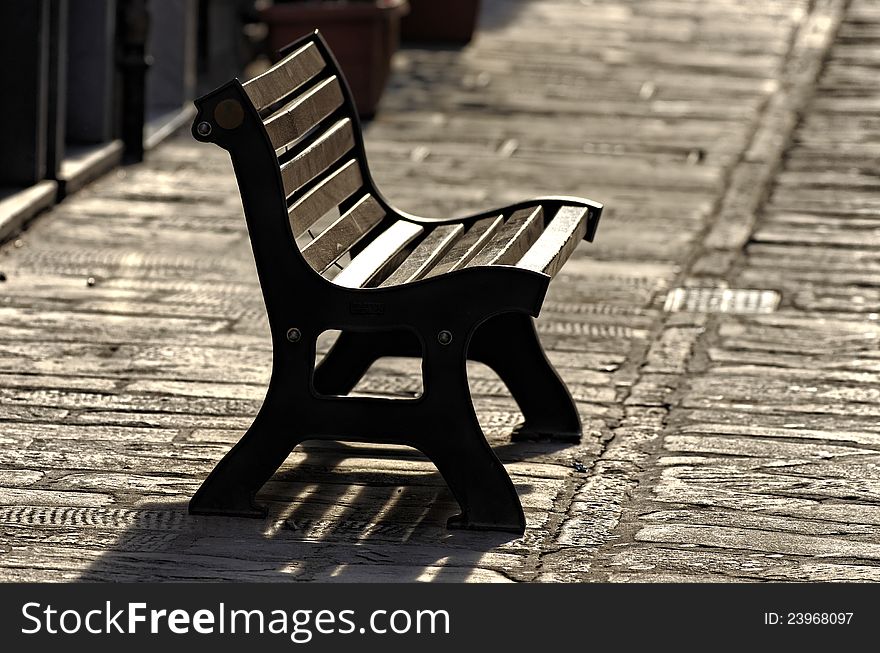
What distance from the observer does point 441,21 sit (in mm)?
11773

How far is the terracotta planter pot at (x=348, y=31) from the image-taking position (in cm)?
905

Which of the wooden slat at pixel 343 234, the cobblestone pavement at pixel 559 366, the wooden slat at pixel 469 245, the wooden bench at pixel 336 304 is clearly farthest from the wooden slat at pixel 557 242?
the cobblestone pavement at pixel 559 366

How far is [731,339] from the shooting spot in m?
5.32

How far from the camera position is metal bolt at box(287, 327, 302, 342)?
11.8 feet

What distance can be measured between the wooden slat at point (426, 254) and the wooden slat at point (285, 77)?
20.6 inches

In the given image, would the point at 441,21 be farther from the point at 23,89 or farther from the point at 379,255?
the point at 379,255

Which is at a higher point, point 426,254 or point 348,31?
point 426,254

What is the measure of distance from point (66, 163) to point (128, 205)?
1.64 ft

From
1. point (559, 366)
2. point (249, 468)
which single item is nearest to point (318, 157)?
point (249, 468)

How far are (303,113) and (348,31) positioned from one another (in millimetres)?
5304

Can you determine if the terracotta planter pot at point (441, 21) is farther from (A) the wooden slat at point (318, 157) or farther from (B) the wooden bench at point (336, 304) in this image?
(B) the wooden bench at point (336, 304)

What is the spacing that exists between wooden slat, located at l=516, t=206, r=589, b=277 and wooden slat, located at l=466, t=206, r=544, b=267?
0.05m

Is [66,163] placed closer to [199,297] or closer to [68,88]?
[68,88]
